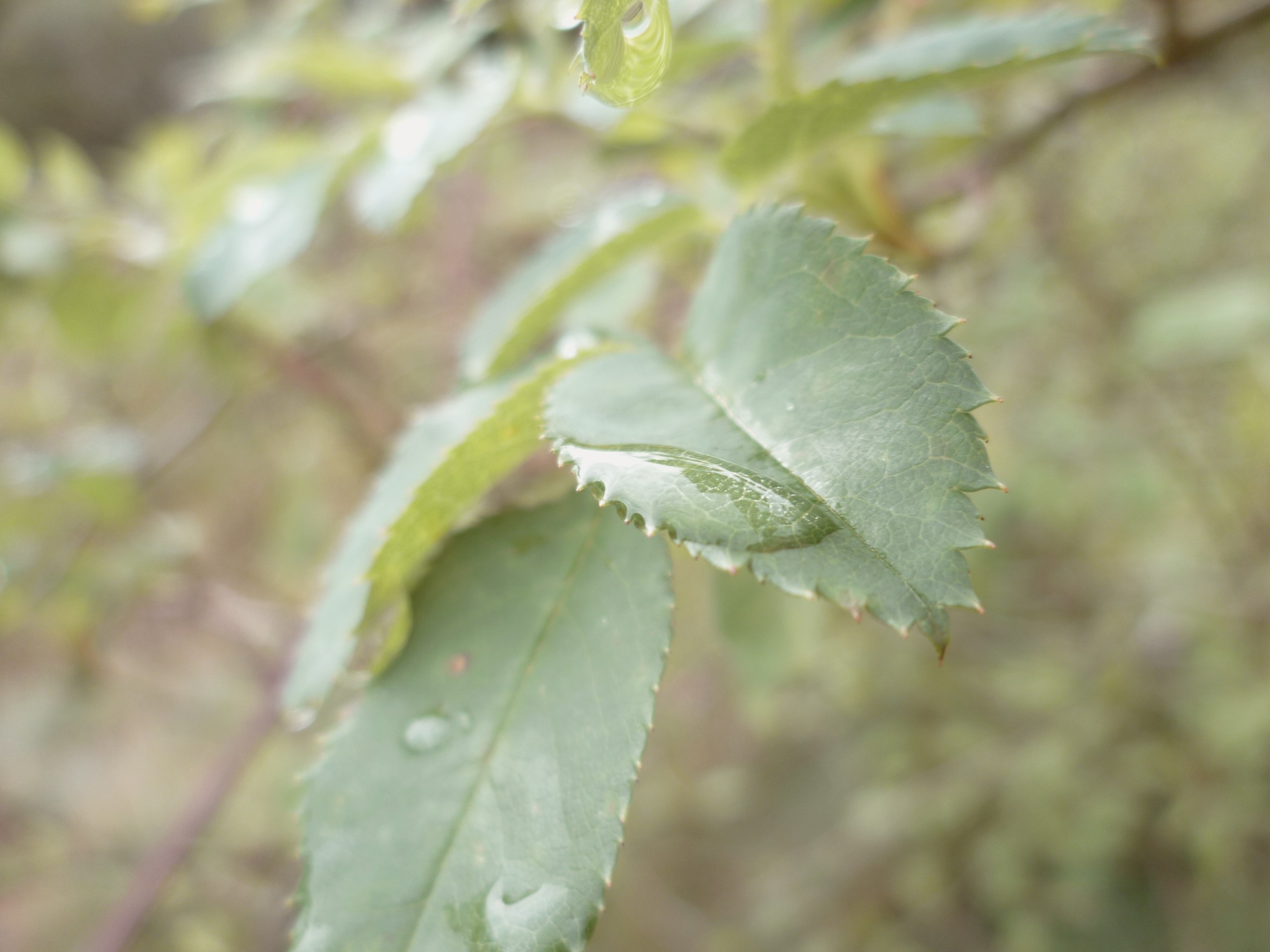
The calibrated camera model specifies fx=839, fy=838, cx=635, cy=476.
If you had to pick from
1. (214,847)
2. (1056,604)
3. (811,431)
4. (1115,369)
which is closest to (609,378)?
(811,431)

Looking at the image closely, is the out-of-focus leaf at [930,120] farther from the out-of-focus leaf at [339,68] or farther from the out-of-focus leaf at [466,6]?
the out-of-focus leaf at [339,68]

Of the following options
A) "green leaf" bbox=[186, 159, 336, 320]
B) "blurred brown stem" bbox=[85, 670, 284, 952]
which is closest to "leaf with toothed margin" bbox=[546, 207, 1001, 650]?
"green leaf" bbox=[186, 159, 336, 320]

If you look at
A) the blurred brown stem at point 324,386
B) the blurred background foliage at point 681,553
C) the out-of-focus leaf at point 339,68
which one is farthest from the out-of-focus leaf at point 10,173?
the out-of-focus leaf at point 339,68

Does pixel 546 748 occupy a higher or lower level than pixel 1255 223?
higher

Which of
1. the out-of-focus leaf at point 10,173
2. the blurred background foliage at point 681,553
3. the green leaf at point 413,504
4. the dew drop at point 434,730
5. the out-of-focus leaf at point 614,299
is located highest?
the out-of-focus leaf at point 10,173

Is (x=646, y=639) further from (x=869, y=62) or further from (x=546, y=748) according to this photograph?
(x=869, y=62)
